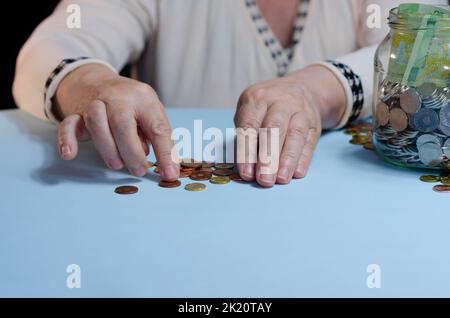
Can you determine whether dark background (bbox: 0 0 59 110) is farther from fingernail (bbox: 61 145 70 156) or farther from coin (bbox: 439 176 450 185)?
coin (bbox: 439 176 450 185)

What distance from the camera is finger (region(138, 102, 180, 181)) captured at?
805mm

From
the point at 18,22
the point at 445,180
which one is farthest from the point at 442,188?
the point at 18,22

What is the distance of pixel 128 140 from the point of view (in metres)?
0.80

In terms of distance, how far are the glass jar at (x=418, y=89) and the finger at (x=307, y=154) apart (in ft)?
0.33

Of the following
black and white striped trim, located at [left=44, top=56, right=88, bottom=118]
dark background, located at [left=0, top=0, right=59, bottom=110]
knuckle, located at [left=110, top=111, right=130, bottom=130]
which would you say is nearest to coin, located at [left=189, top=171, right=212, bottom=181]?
knuckle, located at [left=110, top=111, right=130, bottom=130]

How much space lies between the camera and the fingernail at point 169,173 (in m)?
0.80

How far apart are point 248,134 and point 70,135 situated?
0.23m

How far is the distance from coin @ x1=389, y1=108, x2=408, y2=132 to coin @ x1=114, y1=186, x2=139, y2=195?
327mm

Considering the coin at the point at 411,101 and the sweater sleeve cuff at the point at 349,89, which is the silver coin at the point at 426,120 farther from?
the sweater sleeve cuff at the point at 349,89

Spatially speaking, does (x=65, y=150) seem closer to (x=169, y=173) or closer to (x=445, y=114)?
(x=169, y=173)

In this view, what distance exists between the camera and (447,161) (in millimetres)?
795

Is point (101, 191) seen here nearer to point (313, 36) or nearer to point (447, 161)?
point (447, 161)
